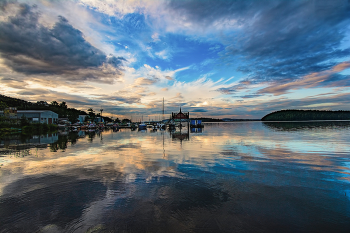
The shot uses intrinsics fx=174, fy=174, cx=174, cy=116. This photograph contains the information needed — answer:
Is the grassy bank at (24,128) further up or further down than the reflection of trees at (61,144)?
further up

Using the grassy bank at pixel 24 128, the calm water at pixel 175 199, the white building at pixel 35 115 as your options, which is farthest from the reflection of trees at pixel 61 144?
the white building at pixel 35 115

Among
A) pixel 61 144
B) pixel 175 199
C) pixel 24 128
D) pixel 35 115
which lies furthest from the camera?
pixel 35 115

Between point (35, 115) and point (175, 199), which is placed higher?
point (35, 115)

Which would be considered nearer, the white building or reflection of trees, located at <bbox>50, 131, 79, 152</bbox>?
reflection of trees, located at <bbox>50, 131, 79, 152</bbox>

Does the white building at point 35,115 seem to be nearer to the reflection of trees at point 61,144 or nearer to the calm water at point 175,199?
the reflection of trees at point 61,144

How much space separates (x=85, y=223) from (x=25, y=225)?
2.07 meters

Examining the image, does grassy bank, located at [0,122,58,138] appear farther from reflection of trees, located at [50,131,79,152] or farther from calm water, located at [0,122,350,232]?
calm water, located at [0,122,350,232]

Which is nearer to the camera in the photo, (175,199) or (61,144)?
(175,199)

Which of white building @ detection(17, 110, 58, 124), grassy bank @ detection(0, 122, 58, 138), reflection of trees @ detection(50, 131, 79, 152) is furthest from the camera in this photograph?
white building @ detection(17, 110, 58, 124)

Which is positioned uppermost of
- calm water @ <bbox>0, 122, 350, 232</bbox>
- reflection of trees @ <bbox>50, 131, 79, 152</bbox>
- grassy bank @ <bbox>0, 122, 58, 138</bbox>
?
grassy bank @ <bbox>0, 122, 58, 138</bbox>

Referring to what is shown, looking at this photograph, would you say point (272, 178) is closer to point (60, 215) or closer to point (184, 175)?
point (184, 175)

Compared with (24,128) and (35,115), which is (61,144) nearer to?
(24,128)

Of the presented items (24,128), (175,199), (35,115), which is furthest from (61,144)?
(35,115)

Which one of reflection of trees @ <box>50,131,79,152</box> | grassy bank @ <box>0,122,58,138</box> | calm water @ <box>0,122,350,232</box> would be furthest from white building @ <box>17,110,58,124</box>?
calm water @ <box>0,122,350,232</box>
